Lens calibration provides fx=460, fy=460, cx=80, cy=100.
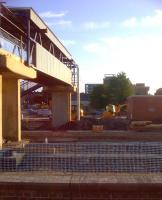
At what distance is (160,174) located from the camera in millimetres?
10008

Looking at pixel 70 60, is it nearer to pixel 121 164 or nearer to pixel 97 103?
pixel 121 164

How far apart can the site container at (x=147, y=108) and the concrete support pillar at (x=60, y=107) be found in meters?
6.90

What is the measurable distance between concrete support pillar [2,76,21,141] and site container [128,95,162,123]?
23435 mm

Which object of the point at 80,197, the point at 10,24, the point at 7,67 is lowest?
the point at 80,197

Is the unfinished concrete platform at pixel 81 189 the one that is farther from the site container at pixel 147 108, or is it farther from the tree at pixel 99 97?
the tree at pixel 99 97

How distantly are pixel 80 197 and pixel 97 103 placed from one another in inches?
3720

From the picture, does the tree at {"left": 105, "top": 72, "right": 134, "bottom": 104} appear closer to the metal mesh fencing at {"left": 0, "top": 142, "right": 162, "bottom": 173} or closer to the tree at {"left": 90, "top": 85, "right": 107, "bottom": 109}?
the tree at {"left": 90, "top": 85, "right": 107, "bottom": 109}

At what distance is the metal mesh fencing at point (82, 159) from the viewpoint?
11.6m

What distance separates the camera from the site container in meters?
46.5

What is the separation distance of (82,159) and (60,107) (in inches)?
1421

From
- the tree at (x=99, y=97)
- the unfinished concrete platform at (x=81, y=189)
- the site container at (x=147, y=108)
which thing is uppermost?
the tree at (x=99, y=97)

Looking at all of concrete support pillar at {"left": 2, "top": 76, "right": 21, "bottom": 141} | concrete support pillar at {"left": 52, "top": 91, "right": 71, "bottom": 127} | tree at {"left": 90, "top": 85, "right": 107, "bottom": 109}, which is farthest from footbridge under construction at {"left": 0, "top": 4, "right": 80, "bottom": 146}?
tree at {"left": 90, "top": 85, "right": 107, "bottom": 109}

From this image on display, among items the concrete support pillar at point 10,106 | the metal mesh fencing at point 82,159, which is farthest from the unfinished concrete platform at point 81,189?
the concrete support pillar at point 10,106

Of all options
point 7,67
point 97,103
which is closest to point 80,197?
point 7,67
